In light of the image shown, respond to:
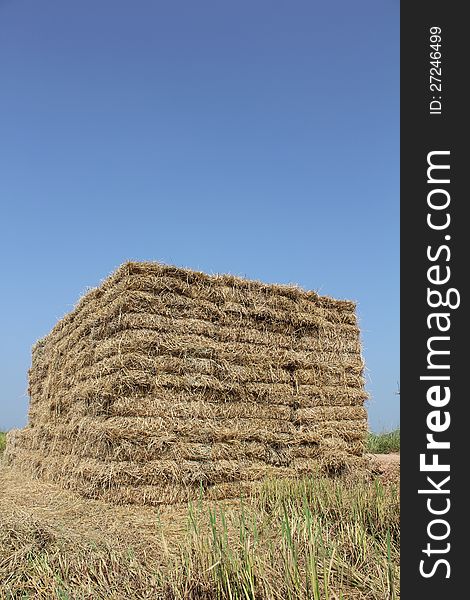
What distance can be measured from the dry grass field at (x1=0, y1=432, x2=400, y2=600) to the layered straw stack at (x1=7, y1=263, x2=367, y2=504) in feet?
3.40

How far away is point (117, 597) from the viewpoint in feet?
11.0

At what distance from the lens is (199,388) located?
269 inches

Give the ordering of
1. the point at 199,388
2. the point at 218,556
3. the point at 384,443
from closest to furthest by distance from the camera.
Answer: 1. the point at 218,556
2. the point at 199,388
3. the point at 384,443

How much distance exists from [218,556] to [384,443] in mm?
10993

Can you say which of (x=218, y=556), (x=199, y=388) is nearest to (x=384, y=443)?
(x=199, y=388)

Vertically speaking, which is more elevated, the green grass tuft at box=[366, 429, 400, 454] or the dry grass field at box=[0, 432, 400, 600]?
the green grass tuft at box=[366, 429, 400, 454]

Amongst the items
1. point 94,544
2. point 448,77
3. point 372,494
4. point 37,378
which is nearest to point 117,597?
point 94,544

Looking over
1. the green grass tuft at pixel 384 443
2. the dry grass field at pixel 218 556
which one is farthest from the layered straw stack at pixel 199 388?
the green grass tuft at pixel 384 443

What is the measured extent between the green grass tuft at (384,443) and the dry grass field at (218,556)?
26.5 ft

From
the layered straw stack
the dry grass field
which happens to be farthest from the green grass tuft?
the dry grass field

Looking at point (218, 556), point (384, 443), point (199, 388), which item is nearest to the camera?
point (218, 556)

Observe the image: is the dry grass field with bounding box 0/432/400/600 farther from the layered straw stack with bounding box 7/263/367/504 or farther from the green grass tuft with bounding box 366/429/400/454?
the green grass tuft with bounding box 366/429/400/454

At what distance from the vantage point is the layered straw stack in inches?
254

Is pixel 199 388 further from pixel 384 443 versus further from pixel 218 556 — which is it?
pixel 384 443
